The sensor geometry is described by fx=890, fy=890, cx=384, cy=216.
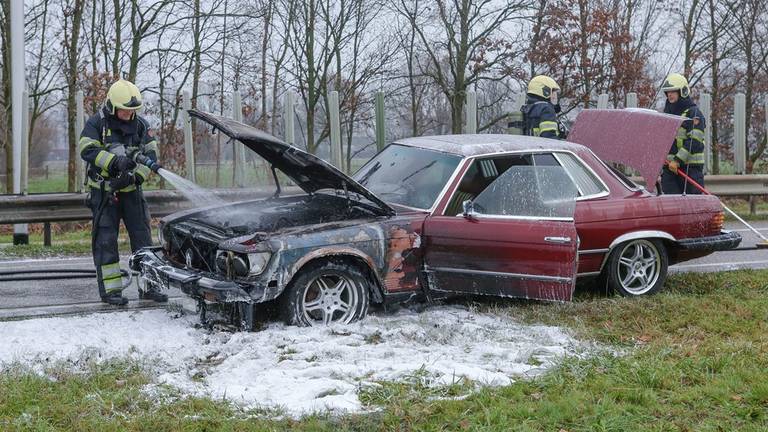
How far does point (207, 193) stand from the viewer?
890 cm

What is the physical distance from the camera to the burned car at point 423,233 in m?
6.37

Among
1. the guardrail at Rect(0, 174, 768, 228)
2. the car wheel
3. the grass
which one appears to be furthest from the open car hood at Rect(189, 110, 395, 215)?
the guardrail at Rect(0, 174, 768, 228)

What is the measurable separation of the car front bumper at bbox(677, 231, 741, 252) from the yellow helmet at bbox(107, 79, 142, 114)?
490cm

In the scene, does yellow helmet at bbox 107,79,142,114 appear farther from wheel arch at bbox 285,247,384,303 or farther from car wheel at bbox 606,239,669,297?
car wheel at bbox 606,239,669,297

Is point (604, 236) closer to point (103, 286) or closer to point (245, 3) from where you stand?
point (103, 286)

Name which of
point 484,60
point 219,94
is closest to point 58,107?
point 219,94

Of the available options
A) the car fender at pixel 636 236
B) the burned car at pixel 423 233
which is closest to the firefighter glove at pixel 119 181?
the burned car at pixel 423 233

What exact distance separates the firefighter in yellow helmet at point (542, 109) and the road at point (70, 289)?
6.82ft

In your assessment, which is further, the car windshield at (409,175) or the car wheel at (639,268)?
the car wheel at (639,268)

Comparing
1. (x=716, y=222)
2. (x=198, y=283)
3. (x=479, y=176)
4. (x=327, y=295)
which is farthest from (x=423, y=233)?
(x=716, y=222)

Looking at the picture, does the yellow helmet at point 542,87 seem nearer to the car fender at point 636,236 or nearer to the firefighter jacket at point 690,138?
the firefighter jacket at point 690,138

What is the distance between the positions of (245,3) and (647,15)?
13.2 metres

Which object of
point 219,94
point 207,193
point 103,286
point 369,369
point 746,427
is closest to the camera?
point 746,427

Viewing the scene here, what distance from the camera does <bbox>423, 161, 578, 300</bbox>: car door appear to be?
687cm
